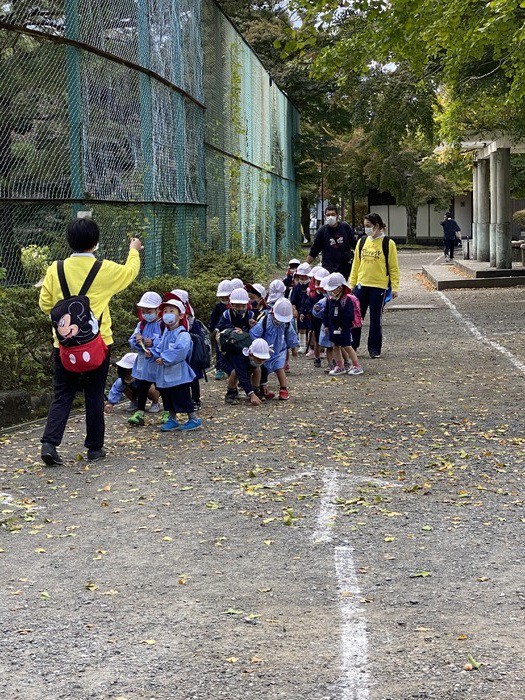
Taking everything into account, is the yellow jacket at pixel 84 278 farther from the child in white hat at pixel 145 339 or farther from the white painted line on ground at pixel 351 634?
the white painted line on ground at pixel 351 634

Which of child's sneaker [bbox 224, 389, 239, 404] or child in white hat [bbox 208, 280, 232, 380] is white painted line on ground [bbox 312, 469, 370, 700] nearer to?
child's sneaker [bbox 224, 389, 239, 404]

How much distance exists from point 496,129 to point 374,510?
2501 centimetres

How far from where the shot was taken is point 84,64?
11539 mm

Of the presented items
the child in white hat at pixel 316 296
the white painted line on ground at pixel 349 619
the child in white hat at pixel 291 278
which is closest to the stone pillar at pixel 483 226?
the child in white hat at pixel 291 278

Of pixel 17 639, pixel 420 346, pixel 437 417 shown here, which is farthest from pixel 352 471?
pixel 420 346

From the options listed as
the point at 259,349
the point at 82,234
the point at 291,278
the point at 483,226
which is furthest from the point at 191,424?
the point at 483,226

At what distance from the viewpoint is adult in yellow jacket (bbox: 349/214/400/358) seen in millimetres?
14508

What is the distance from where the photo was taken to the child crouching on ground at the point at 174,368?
968 cm

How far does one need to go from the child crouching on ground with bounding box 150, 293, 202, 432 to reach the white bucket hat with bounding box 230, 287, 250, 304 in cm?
127

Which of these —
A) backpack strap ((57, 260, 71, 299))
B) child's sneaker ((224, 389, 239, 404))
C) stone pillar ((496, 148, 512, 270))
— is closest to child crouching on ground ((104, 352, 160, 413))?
child's sneaker ((224, 389, 239, 404))

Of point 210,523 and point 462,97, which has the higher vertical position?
point 462,97

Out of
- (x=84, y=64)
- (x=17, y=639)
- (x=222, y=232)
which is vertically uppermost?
(x=84, y=64)

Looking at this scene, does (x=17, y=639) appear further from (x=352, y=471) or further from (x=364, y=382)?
(x=364, y=382)

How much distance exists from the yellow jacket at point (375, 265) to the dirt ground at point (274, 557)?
12.6 feet
